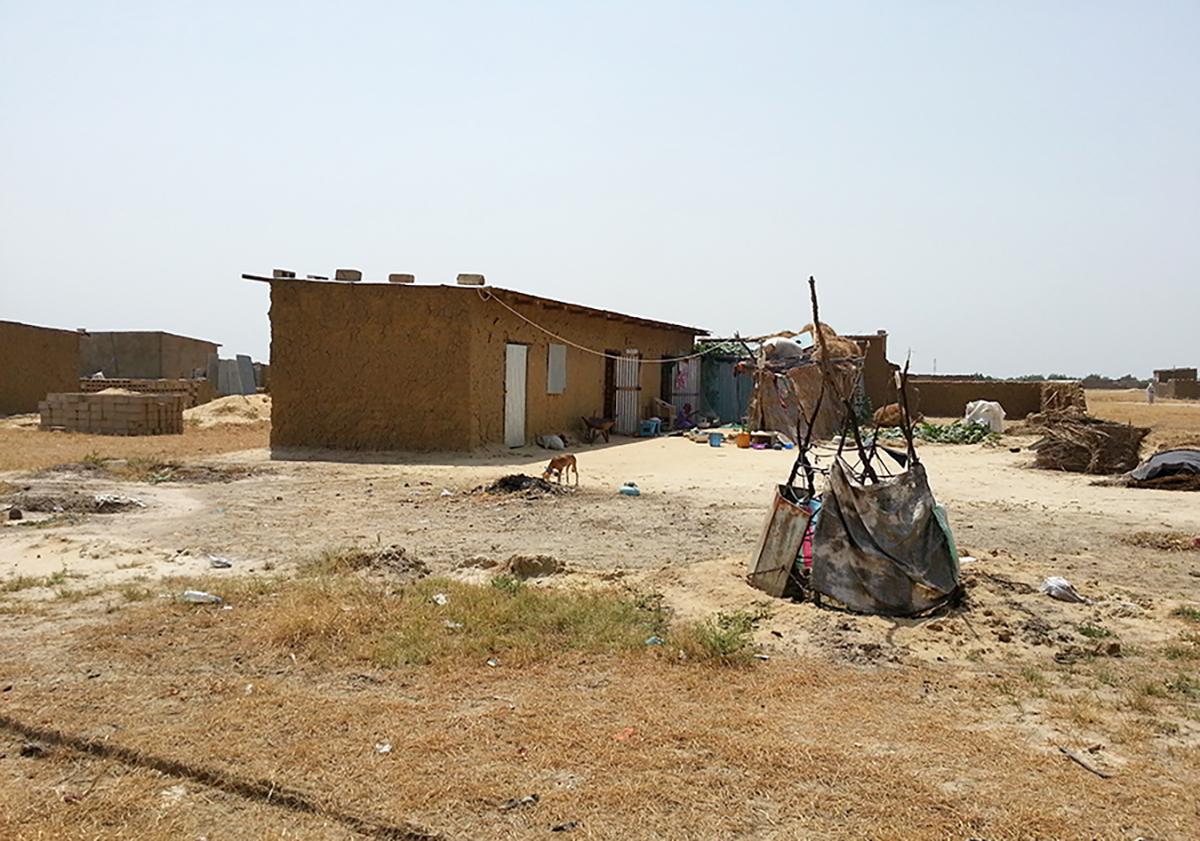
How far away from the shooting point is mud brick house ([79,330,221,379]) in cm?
3431

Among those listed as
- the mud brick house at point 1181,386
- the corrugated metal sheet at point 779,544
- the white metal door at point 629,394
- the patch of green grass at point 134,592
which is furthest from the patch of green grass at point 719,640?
the mud brick house at point 1181,386

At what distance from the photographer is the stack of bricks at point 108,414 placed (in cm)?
2039


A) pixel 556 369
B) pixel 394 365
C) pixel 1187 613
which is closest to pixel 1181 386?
pixel 556 369

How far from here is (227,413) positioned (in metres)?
24.4

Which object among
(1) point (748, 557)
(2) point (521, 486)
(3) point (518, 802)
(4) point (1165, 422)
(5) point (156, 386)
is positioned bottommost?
(3) point (518, 802)

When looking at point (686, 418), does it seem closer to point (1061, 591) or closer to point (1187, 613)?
point (1061, 591)

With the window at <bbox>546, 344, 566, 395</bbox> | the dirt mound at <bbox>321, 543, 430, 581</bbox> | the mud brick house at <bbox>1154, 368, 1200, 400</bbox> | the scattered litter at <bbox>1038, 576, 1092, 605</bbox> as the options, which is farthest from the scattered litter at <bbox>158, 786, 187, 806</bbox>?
the mud brick house at <bbox>1154, 368, 1200, 400</bbox>

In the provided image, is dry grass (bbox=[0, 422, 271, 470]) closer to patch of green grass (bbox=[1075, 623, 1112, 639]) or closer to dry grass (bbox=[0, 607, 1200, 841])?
dry grass (bbox=[0, 607, 1200, 841])

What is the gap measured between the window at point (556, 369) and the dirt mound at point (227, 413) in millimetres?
8522

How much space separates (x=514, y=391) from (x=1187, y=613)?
13.2m

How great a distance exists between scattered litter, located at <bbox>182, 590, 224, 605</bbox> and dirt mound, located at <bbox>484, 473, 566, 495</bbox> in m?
5.66

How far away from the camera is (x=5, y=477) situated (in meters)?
13.1

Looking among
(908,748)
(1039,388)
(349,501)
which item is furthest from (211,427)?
(1039,388)

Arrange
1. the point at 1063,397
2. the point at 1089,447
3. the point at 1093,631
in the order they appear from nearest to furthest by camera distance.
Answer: the point at 1093,631 → the point at 1089,447 → the point at 1063,397
